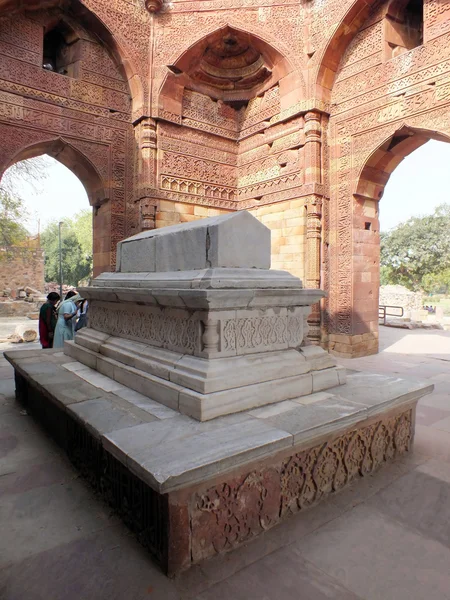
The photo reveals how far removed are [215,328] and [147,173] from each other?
614cm

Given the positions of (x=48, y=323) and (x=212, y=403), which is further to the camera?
(x=48, y=323)

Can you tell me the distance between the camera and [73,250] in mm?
34375

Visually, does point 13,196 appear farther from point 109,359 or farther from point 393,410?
point 393,410

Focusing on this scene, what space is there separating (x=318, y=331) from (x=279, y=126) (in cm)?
449

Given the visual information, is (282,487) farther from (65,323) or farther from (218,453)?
(65,323)

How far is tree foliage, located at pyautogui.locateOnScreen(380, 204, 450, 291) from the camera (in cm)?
2611

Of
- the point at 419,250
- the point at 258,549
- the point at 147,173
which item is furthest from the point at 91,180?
the point at 419,250

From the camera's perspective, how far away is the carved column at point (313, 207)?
726cm

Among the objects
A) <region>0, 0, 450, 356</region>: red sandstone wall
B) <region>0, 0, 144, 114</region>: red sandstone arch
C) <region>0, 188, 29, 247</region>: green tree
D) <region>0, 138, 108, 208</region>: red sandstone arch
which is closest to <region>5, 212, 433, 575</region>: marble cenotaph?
<region>0, 0, 450, 356</region>: red sandstone wall

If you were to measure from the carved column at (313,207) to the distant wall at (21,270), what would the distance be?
69.5 ft

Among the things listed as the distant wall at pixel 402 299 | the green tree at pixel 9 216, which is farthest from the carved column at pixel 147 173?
the distant wall at pixel 402 299

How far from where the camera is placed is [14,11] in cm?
653

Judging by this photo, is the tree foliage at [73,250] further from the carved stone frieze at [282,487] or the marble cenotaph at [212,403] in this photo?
the carved stone frieze at [282,487]

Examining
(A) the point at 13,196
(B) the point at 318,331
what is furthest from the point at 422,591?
(A) the point at 13,196
